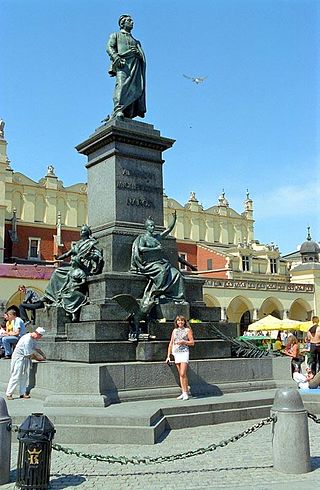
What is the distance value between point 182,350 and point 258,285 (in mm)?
43186

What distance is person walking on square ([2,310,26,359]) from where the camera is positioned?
11.6 m

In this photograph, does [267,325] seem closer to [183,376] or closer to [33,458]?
[183,376]

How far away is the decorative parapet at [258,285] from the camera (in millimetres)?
48594

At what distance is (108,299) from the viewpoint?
10258mm

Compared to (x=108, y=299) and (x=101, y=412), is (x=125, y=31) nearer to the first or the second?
(x=108, y=299)

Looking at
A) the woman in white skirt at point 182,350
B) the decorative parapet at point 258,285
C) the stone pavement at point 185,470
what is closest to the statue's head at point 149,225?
the woman in white skirt at point 182,350

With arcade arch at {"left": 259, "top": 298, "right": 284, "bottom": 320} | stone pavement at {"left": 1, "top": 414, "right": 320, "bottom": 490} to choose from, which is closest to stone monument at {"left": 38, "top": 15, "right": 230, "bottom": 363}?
stone pavement at {"left": 1, "top": 414, "right": 320, "bottom": 490}

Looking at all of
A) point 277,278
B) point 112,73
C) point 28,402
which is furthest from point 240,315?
point 28,402

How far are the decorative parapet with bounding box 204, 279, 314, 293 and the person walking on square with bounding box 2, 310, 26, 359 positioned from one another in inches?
1343

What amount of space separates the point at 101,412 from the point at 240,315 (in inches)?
1841

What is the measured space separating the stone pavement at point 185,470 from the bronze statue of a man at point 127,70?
7704 millimetres

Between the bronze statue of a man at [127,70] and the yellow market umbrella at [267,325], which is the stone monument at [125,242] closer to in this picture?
the bronze statue of a man at [127,70]

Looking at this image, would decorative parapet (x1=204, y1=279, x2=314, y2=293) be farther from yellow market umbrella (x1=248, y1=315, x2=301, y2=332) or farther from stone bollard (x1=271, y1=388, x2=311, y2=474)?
stone bollard (x1=271, y1=388, x2=311, y2=474)

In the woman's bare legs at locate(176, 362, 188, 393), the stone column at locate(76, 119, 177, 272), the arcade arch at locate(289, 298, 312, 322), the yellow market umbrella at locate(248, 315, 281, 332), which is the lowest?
the woman's bare legs at locate(176, 362, 188, 393)
